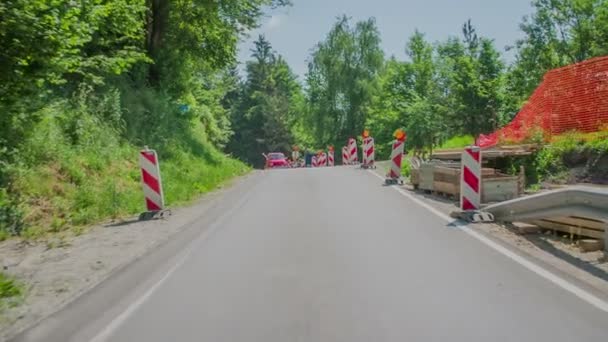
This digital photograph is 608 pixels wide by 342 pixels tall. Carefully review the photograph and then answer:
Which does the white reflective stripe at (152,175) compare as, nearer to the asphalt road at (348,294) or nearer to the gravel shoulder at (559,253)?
the asphalt road at (348,294)

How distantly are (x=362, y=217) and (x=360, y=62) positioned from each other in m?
55.1

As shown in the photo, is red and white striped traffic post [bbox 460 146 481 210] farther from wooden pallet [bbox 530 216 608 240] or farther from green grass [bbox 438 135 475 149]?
green grass [bbox 438 135 475 149]

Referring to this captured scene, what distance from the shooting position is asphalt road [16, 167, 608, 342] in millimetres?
4363

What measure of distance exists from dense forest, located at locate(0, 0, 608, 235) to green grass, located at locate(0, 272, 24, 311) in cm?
338

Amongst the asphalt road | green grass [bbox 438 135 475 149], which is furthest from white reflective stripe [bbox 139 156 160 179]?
green grass [bbox 438 135 475 149]

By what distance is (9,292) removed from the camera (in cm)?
560

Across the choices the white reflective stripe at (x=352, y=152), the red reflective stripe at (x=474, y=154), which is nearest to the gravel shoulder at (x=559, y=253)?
the red reflective stripe at (x=474, y=154)

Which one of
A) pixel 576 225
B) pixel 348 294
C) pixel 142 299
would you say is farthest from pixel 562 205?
pixel 142 299

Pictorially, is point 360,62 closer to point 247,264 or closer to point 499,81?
point 499,81

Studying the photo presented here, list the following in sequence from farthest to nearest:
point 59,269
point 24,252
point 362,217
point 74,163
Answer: point 74,163, point 362,217, point 24,252, point 59,269

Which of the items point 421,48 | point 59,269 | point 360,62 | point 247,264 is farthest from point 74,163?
point 421,48

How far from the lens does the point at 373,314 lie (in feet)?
15.6

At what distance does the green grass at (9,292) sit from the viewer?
529cm

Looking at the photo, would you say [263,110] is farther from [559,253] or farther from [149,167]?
[559,253]
